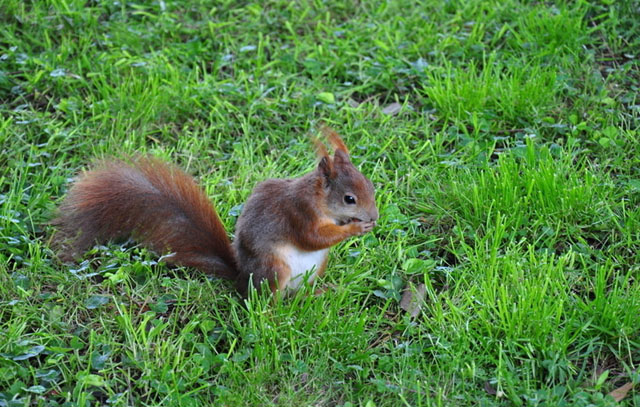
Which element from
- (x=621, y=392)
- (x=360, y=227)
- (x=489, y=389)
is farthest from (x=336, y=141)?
(x=621, y=392)

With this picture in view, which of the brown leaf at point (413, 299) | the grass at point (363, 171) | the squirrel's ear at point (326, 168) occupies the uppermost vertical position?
the squirrel's ear at point (326, 168)

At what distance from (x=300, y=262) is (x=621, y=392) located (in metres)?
0.91

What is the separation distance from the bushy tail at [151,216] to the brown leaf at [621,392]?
1073 mm

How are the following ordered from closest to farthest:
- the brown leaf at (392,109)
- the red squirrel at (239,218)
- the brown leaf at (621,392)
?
the brown leaf at (621,392)
the red squirrel at (239,218)
the brown leaf at (392,109)

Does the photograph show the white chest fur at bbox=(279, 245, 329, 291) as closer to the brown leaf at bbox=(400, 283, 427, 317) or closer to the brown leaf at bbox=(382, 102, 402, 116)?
the brown leaf at bbox=(400, 283, 427, 317)

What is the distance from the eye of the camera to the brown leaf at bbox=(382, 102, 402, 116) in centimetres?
325

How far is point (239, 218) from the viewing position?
238 centimetres

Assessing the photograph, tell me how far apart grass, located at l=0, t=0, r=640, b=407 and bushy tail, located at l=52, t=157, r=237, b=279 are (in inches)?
3.5

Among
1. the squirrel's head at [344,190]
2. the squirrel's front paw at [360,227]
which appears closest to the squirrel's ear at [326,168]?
the squirrel's head at [344,190]

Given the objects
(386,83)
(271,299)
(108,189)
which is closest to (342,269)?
(271,299)

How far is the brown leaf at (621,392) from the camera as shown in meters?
2.02

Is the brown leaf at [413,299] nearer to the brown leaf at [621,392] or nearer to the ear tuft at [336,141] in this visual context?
the ear tuft at [336,141]

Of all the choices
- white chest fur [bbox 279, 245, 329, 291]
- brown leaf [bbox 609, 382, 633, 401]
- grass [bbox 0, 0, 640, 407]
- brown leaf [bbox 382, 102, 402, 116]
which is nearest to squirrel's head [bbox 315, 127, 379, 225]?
white chest fur [bbox 279, 245, 329, 291]

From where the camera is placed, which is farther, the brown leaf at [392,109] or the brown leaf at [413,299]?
the brown leaf at [392,109]
